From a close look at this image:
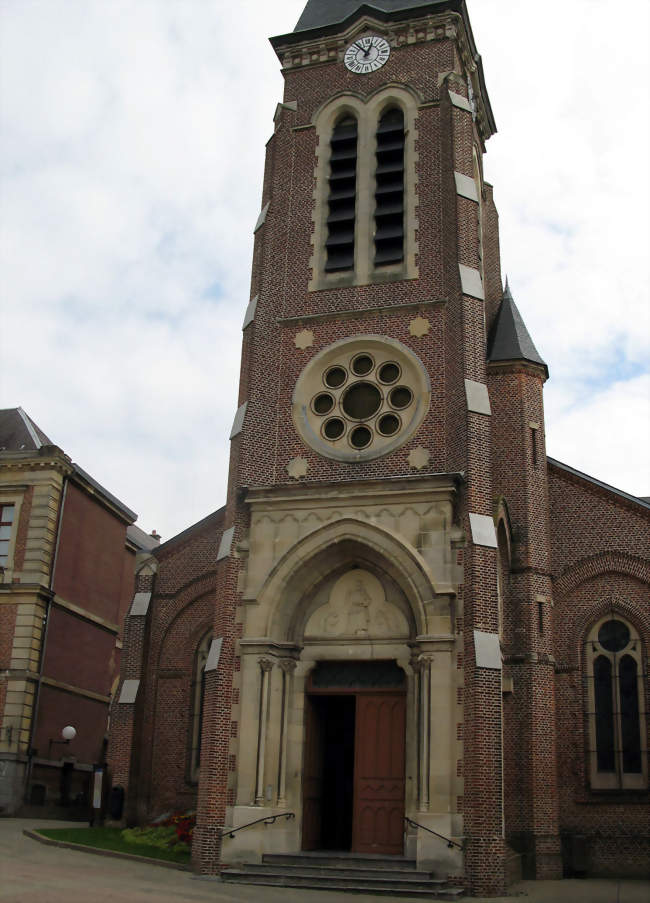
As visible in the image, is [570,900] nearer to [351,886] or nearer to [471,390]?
[351,886]

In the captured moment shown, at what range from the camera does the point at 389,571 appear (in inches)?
788

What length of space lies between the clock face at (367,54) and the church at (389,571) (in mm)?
75

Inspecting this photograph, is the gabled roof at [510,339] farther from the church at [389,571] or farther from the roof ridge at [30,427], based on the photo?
the roof ridge at [30,427]

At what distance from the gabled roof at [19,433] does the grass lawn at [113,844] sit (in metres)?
12.3

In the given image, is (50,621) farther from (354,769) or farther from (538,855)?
(538,855)

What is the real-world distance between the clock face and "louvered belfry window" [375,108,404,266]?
1454 millimetres

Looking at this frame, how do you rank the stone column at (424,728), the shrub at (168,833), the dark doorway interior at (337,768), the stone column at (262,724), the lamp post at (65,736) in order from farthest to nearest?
the lamp post at (65,736)
the dark doorway interior at (337,768)
the shrub at (168,833)
the stone column at (262,724)
the stone column at (424,728)

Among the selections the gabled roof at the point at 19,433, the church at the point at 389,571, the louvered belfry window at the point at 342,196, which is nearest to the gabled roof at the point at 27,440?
the gabled roof at the point at 19,433

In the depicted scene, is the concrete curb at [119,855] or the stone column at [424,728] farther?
the concrete curb at [119,855]

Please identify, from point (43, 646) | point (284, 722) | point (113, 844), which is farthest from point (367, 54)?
point (113, 844)

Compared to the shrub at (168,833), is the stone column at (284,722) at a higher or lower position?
higher

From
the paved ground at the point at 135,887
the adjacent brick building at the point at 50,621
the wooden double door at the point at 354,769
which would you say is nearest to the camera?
the paved ground at the point at 135,887

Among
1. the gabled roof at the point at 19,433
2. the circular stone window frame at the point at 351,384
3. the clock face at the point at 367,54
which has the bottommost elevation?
the circular stone window frame at the point at 351,384

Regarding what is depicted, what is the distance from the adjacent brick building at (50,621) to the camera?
2709 cm
